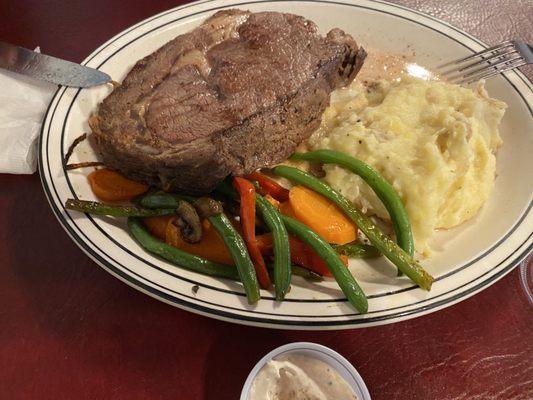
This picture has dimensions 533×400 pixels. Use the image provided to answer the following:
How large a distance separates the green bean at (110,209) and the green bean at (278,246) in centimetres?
56

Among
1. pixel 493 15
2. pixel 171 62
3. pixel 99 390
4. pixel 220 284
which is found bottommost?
pixel 99 390

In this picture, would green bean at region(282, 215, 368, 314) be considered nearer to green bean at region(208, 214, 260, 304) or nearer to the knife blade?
green bean at region(208, 214, 260, 304)

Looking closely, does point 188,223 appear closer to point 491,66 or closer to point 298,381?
point 298,381

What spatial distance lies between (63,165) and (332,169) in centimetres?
170

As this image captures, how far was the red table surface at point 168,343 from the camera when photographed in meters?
2.42

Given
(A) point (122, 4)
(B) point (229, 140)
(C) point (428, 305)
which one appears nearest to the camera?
(C) point (428, 305)

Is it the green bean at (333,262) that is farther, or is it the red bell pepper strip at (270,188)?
the red bell pepper strip at (270,188)

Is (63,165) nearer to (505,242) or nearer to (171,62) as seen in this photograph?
(171,62)

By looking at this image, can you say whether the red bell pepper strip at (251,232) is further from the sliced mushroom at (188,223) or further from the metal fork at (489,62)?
the metal fork at (489,62)

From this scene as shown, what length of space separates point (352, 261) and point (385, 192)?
1.51 ft

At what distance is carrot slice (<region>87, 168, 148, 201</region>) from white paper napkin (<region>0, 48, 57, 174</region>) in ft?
1.97

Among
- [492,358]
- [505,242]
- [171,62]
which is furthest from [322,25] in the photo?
[492,358]

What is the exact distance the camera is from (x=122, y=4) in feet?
→ 15.4

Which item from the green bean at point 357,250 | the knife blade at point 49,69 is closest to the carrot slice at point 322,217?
the green bean at point 357,250
